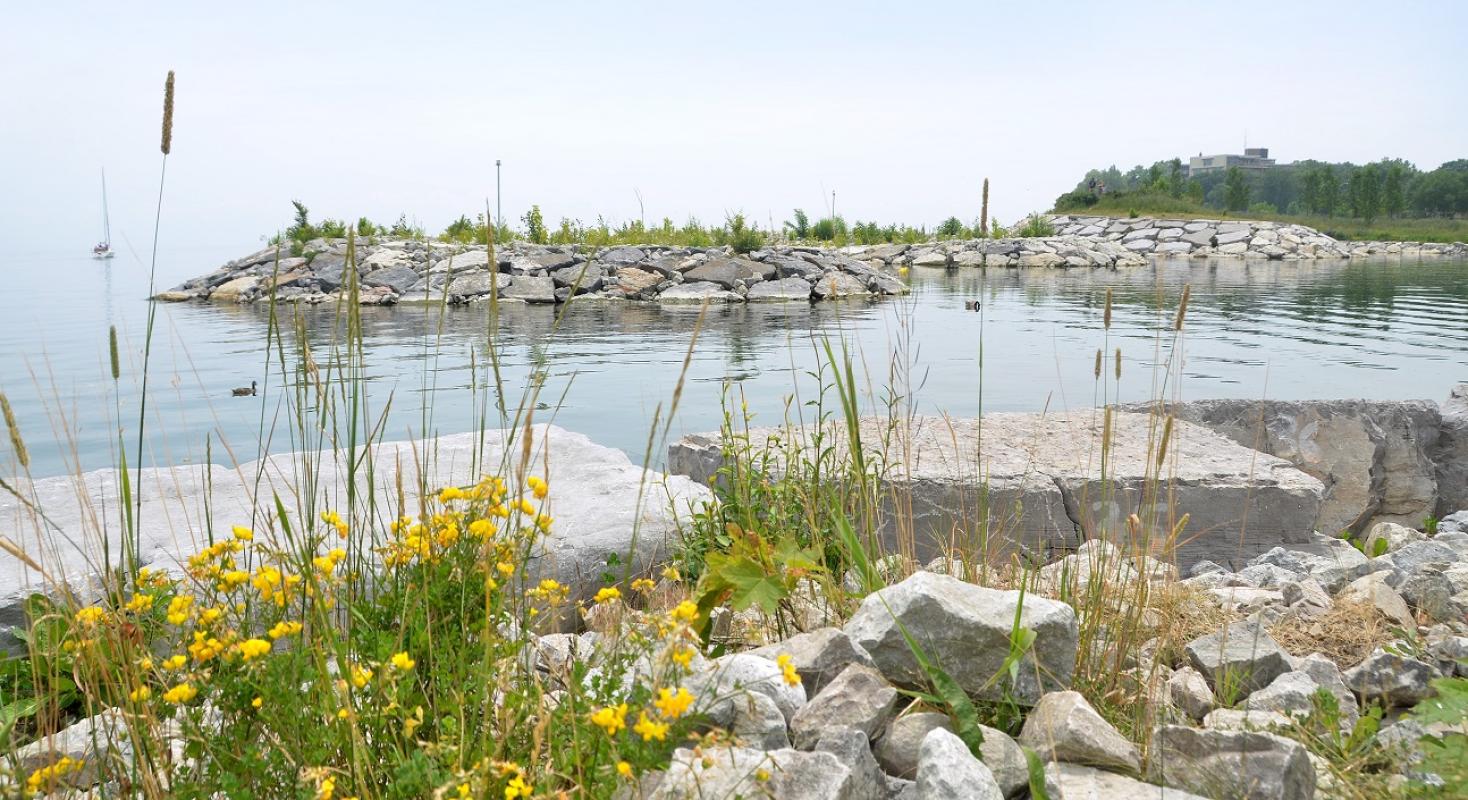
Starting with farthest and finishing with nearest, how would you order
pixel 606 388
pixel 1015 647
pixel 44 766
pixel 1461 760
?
pixel 606 388
pixel 1015 647
pixel 44 766
pixel 1461 760

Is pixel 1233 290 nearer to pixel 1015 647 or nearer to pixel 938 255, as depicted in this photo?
pixel 938 255

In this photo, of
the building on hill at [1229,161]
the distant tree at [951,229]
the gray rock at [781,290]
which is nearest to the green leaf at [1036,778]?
the gray rock at [781,290]

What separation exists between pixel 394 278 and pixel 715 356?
928cm

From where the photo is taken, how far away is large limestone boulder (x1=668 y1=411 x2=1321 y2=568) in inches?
144

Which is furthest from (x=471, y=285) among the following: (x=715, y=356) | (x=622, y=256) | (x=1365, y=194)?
(x=1365, y=194)

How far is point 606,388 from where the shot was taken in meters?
8.16

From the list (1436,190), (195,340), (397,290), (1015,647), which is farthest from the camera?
(1436,190)

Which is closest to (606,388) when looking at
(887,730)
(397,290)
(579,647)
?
(579,647)

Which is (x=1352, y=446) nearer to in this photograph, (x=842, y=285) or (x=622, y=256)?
(x=842, y=285)

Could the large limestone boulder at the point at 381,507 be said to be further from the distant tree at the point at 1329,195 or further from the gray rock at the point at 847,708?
the distant tree at the point at 1329,195

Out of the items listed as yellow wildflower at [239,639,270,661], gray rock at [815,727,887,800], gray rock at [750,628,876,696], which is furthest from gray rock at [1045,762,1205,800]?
yellow wildflower at [239,639,270,661]

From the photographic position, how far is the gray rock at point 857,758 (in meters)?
1.61

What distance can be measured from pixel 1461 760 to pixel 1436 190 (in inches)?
3576

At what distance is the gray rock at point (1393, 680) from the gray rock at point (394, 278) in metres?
16.5
